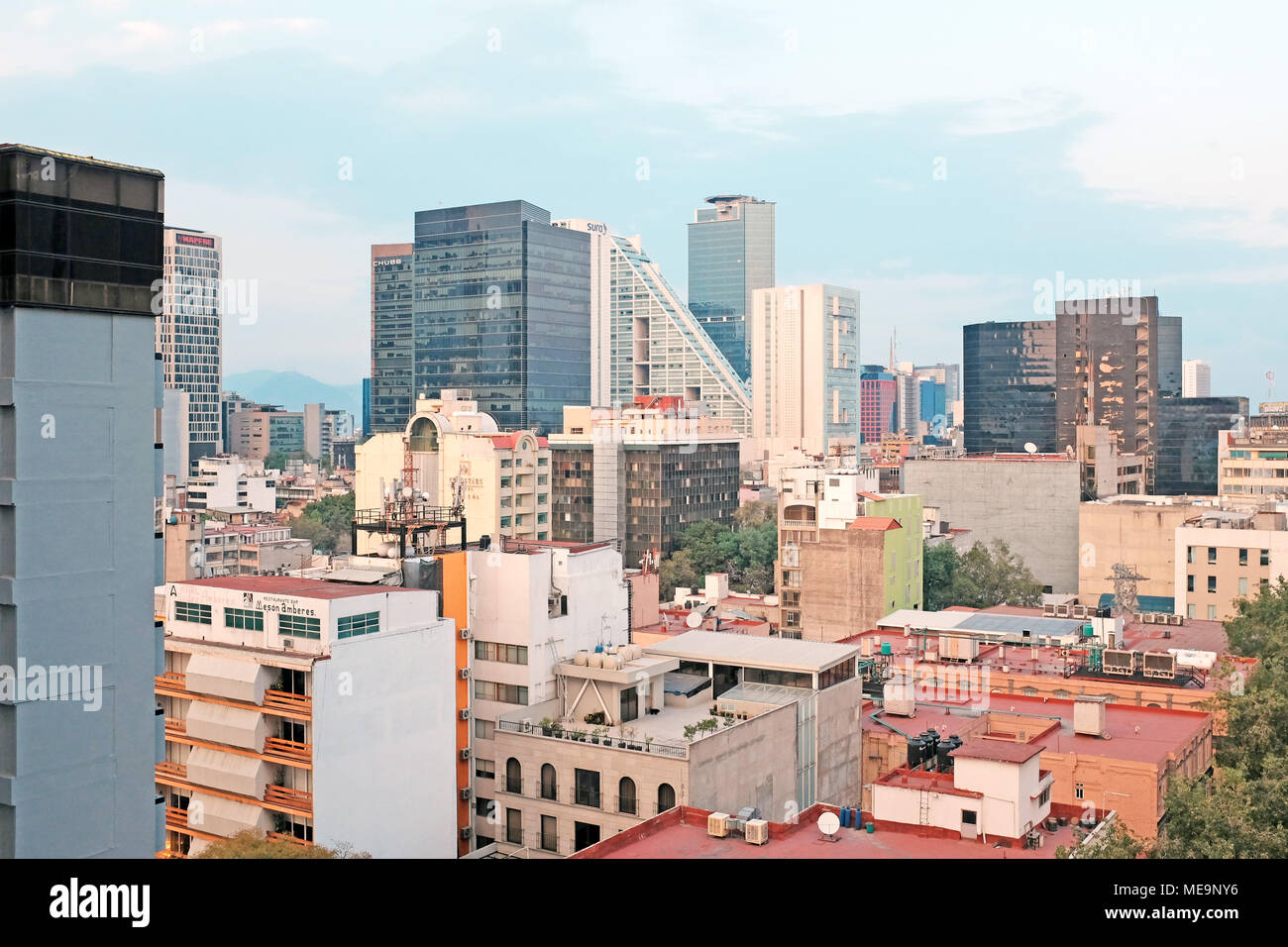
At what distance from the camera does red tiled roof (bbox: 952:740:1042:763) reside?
81.7 ft

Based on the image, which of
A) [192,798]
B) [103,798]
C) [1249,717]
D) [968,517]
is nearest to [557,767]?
[192,798]

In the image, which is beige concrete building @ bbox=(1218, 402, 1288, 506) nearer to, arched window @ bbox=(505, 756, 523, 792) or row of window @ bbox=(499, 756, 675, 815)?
row of window @ bbox=(499, 756, 675, 815)

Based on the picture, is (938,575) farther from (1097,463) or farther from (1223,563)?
(1097,463)

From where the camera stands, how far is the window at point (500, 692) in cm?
3425

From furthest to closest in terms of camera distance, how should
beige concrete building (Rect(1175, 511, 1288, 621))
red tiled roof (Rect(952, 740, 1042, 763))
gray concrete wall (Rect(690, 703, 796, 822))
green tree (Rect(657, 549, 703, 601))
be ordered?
green tree (Rect(657, 549, 703, 601))
beige concrete building (Rect(1175, 511, 1288, 621))
gray concrete wall (Rect(690, 703, 796, 822))
red tiled roof (Rect(952, 740, 1042, 763))

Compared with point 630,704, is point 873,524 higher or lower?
higher

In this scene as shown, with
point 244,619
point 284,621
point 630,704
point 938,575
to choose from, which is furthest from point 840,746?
point 938,575

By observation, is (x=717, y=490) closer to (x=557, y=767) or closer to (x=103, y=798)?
(x=557, y=767)

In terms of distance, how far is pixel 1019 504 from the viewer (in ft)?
312

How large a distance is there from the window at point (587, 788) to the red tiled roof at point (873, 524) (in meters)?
40.6

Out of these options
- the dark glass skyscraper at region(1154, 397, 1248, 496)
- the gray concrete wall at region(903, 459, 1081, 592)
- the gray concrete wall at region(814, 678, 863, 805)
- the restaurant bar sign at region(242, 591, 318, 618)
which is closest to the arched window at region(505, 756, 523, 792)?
the restaurant bar sign at region(242, 591, 318, 618)

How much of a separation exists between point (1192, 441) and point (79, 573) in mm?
155944

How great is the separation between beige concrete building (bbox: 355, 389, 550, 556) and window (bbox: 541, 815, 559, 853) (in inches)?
1772
